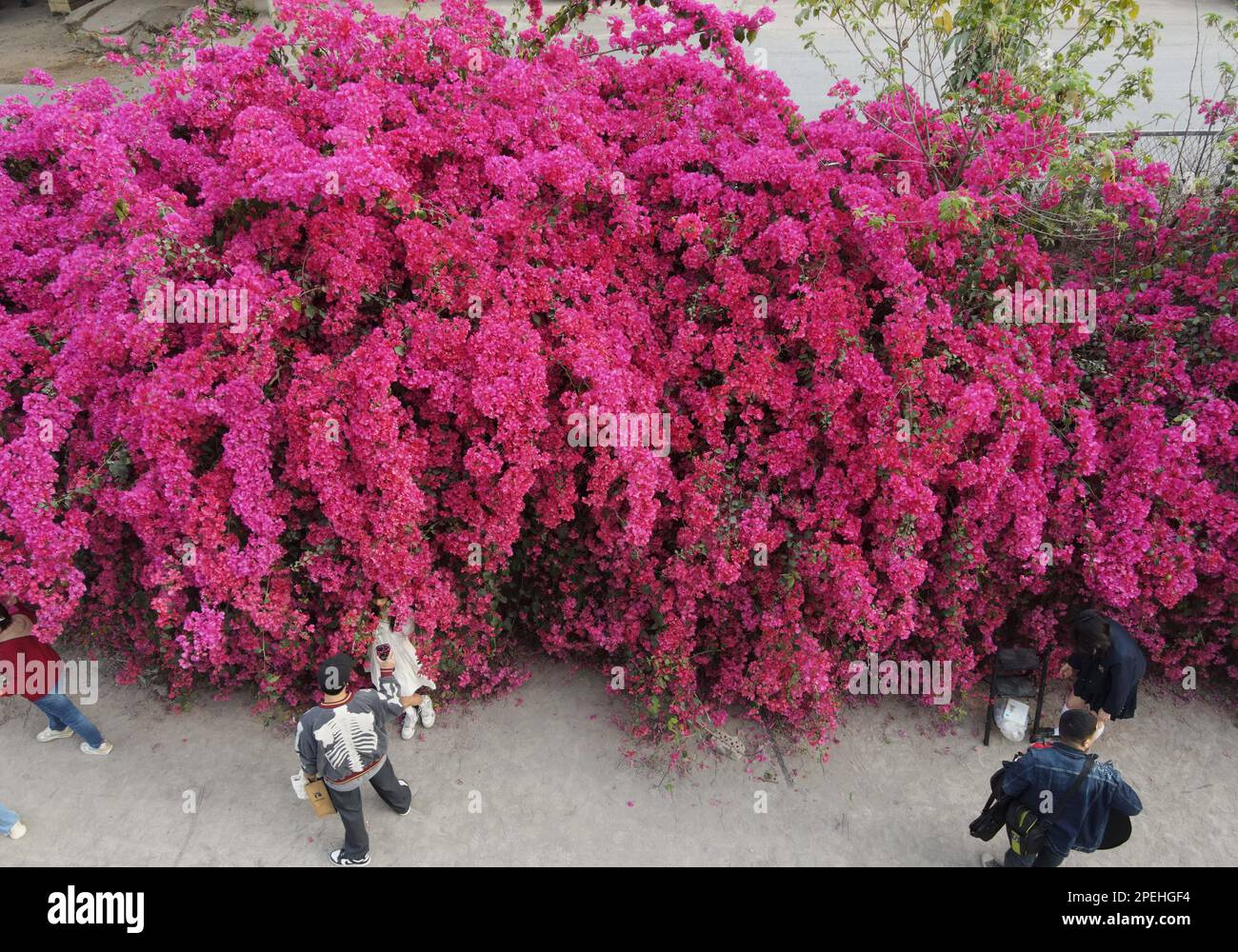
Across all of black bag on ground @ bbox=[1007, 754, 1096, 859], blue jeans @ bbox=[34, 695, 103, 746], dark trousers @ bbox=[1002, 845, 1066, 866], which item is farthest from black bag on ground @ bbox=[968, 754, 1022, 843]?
blue jeans @ bbox=[34, 695, 103, 746]

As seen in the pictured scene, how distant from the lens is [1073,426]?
193 inches

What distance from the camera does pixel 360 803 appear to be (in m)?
4.12

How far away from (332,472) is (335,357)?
71 centimetres

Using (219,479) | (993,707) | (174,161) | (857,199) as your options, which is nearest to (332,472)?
(219,479)

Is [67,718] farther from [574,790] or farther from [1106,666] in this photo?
[1106,666]

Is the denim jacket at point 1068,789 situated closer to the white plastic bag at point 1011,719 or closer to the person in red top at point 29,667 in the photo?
the white plastic bag at point 1011,719

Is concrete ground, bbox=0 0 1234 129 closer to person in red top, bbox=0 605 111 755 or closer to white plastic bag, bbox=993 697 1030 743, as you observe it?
white plastic bag, bbox=993 697 1030 743

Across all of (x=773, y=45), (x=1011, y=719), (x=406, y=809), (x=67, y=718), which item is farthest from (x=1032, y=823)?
(x=773, y=45)

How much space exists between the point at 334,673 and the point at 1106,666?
408 cm

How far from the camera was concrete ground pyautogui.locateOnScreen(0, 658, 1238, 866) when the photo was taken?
4387 millimetres

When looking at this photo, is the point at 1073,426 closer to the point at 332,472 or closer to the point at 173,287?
the point at 332,472

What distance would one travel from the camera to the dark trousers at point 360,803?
13.4 feet

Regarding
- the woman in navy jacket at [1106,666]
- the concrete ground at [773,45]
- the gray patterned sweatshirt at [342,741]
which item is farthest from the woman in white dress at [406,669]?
the concrete ground at [773,45]

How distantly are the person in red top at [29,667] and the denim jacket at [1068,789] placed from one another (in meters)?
5.31
